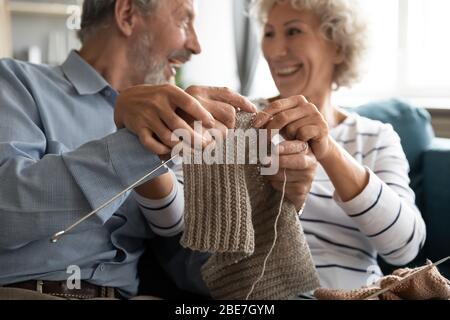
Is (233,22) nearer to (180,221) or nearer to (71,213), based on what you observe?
(180,221)

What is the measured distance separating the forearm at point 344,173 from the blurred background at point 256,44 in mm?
1314

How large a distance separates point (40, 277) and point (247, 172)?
15.4 inches

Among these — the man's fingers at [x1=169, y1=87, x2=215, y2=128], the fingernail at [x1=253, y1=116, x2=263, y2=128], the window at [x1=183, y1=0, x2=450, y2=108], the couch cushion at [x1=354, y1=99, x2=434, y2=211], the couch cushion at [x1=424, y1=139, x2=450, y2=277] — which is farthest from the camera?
the window at [x1=183, y1=0, x2=450, y2=108]

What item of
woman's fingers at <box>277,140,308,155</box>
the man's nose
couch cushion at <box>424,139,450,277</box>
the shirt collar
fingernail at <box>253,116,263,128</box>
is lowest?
couch cushion at <box>424,139,450,277</box>

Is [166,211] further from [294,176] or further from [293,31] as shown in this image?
[293,31]

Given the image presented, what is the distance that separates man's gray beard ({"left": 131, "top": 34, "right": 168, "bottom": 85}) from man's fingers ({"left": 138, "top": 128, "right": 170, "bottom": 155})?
21.0 inches

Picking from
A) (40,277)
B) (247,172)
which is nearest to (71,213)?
(40,277)

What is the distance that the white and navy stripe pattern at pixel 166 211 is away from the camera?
107 centimetres

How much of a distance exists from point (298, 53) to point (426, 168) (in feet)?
1.52

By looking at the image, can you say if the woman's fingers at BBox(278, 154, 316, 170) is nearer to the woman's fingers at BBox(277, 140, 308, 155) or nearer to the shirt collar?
the woman's fingers at BBox(277, 140, 308, 155)

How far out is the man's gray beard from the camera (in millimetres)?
1276

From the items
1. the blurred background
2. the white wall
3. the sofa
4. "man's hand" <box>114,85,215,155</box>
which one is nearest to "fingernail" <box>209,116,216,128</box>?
"man's hand" <box>114,85,215,155</box>

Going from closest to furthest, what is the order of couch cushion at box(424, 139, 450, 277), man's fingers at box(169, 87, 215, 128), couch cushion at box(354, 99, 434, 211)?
man's fingers at box(169, 87, 215, 128) < couch cushion at box(424, 139, 450, 277) < couch cushion at box(354, 99, 434, 211)

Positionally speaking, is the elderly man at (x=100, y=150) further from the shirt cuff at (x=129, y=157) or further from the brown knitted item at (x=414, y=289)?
the brown knitted item at (x=414, y=289)
